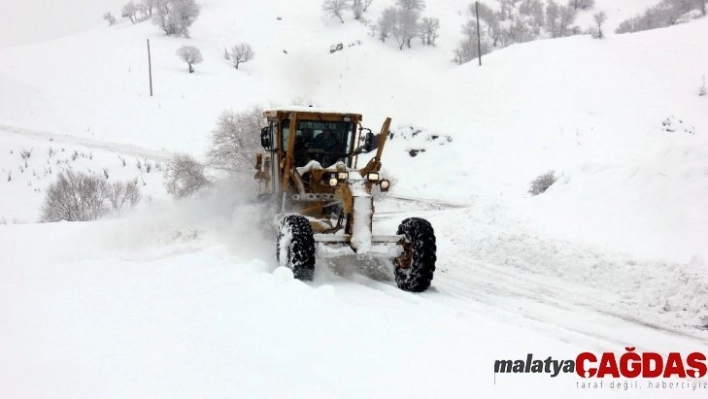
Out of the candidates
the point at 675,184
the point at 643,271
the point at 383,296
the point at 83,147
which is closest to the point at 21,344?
the point at 383,296

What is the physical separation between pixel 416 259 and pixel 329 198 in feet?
6.48

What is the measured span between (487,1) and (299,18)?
23616 millimetres

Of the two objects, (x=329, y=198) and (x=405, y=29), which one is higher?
(x=405, y=29)

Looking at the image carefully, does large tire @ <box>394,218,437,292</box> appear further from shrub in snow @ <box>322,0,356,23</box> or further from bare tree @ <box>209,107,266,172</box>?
shrub in snow @ <box>322,0,356,23</box>

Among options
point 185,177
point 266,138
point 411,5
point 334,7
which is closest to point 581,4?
point 411,5

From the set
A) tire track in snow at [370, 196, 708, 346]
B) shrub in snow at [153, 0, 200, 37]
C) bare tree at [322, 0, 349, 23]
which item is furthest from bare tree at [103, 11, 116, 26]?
tire track in snow at [370, 196, 708, 346]

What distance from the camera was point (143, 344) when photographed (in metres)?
4.73

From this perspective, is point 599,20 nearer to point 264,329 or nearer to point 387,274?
point 387,274

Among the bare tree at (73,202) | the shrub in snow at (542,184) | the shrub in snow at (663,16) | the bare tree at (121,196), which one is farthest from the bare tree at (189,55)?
the shrub in snow at (663,16)

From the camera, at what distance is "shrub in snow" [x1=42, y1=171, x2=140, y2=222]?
17062mm

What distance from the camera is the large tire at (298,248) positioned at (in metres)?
7.71

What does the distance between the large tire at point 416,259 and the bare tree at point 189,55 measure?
36.8 m

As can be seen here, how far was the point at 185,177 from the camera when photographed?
20.5 m

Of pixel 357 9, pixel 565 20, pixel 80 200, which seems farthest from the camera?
pixel 357 9
